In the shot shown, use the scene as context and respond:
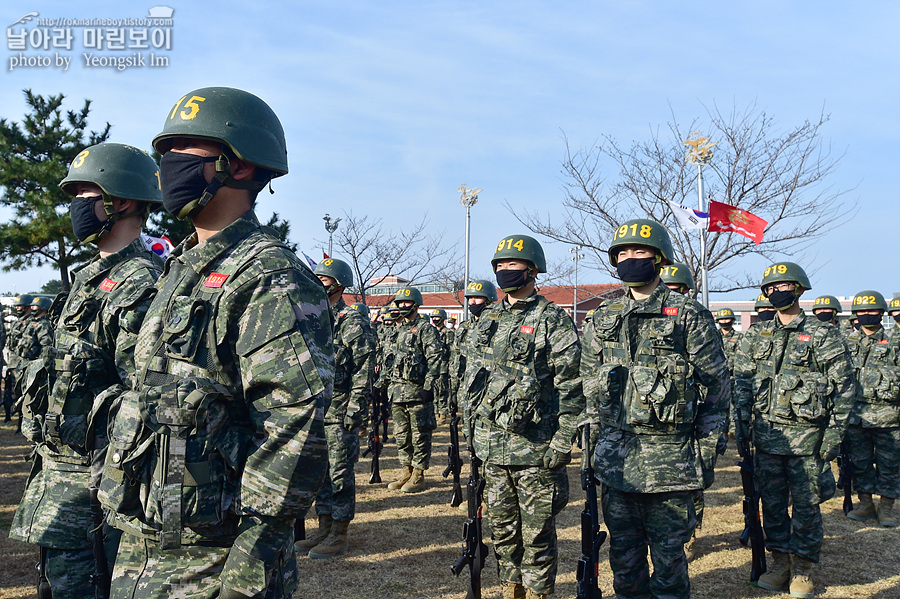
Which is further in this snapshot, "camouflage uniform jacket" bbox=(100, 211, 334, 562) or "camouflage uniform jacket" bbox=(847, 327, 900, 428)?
"camouflage uniform jacket" bbox=(847, 327, 900, 428)

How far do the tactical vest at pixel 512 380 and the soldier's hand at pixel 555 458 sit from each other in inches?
11.4

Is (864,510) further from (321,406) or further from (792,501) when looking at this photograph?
(321,406)

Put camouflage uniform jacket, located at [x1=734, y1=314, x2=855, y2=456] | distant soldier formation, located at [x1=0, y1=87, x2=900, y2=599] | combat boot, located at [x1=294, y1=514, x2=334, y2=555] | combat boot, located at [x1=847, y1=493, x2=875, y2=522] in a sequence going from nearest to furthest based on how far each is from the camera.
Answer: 1. distant soldier formation, located at [x1=0, y1=87, x2=900, y2=599]
2. camouflage uniform jacket, located at [x1=734, y1=314, x2=855, y2=456]
3. combat boot, located at [x1=294, y1=514, x2=334, y2=555]
4. combat boot, located at [x1=847, y1=493, x2=875, y2=522]

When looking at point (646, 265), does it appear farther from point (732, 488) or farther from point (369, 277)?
point (369, 277)

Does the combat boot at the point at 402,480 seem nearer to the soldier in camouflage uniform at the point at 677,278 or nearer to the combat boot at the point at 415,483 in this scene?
the combat boot at the point at 415,483

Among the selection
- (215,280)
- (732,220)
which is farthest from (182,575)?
(732,220)

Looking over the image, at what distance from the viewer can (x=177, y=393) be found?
7.16 ft

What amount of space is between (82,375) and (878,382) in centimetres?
971

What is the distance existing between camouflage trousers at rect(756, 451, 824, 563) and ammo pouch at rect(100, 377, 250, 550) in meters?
5.77

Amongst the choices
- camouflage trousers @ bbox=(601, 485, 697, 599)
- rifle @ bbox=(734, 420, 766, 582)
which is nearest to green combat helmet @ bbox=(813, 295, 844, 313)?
rifle @ bbox=(734, 420, 766, 582)

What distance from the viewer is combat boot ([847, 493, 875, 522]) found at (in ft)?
27.8

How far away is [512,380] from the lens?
5309 mm

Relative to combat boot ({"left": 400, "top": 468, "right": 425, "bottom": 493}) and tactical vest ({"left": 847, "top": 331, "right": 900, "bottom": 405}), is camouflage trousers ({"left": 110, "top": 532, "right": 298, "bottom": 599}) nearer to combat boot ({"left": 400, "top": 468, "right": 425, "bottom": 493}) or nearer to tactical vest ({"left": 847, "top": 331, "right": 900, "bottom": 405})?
combat boot ({"left": 400, "top": 468, "right": 425, "bottom": 493})

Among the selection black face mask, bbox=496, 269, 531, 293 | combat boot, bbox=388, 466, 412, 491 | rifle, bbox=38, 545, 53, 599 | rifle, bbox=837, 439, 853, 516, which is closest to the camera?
rifle, bbox=38, 545, 53, 599
